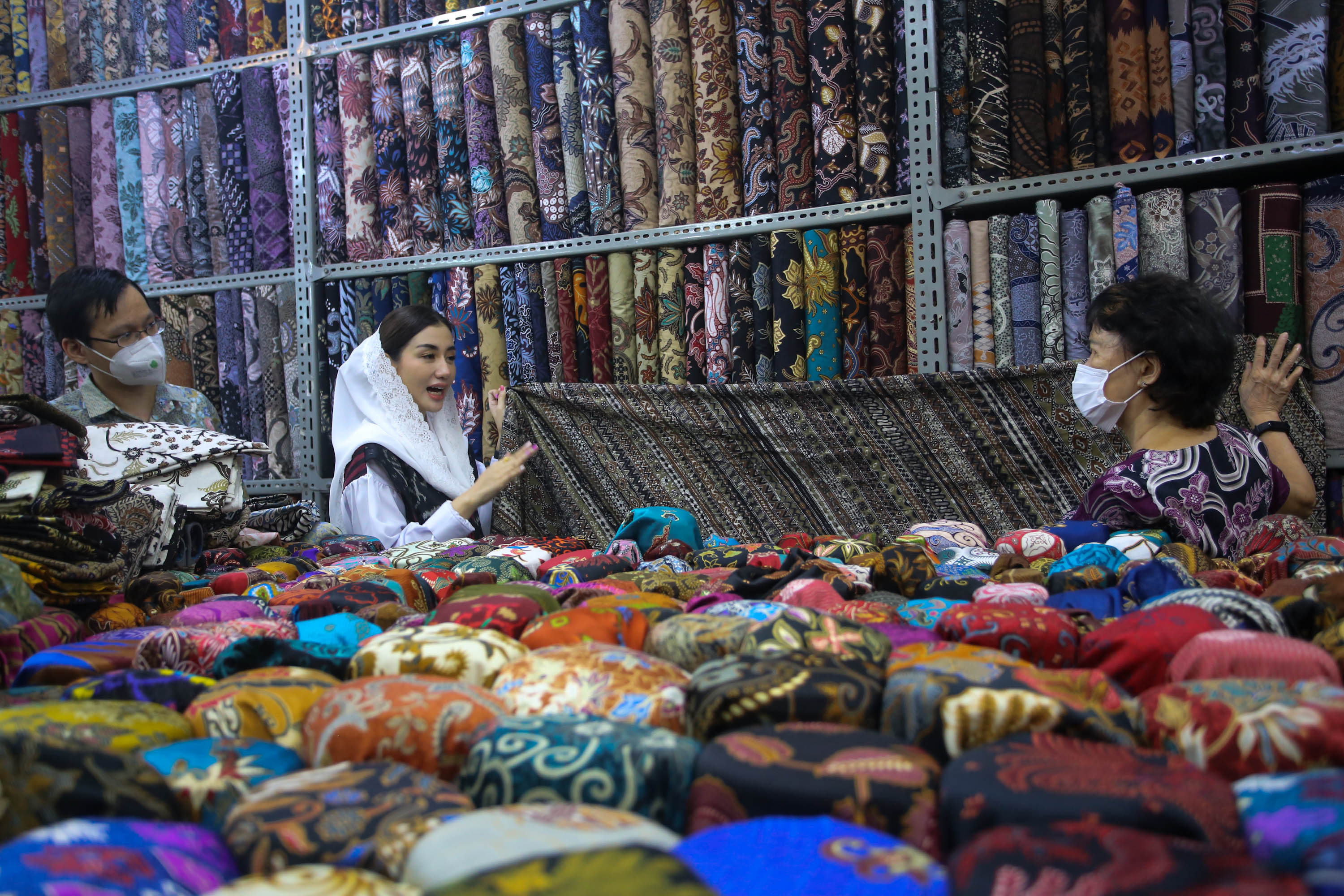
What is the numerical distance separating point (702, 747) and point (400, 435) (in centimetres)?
191

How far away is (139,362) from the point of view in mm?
2027

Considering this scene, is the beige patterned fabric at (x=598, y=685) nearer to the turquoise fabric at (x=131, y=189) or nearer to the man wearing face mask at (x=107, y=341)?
the man wearing face mask at (x=107, y=341)

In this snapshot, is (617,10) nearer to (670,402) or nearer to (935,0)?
(935,0)

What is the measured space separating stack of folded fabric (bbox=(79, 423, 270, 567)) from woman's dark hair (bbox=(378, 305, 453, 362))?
0.77 metres

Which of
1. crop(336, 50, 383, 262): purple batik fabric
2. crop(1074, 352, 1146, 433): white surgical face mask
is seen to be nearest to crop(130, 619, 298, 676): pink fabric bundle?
crop(1074, 352, 1146, 433): white surgical face mask

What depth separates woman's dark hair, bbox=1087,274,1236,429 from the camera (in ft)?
5.20

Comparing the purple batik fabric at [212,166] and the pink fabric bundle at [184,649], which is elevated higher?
the purple batik fabric at [212,166]

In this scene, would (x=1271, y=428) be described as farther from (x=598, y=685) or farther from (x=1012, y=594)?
(x=598, y=685)

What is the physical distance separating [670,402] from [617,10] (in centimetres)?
103

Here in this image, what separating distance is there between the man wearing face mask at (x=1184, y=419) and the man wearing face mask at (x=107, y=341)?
2.12 meters

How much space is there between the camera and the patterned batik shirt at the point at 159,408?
6.70ft

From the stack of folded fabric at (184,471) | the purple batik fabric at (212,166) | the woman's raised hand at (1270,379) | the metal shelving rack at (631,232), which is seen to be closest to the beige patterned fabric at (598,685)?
the stack of folded fabric at (184,471)

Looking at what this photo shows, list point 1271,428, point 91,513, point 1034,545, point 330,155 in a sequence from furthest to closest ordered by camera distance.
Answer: point 330,155, point 1271,428, point 1034,545, point 91,513

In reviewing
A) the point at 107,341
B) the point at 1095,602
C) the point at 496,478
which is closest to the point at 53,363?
the point at 107,341
